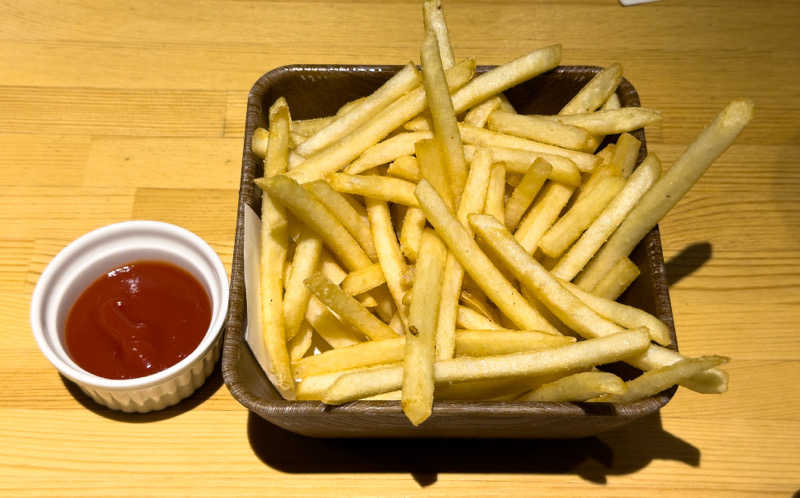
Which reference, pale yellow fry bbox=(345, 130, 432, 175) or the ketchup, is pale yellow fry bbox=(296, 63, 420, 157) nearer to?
pale yellow fry bbox=(345, 130, 432, 175)

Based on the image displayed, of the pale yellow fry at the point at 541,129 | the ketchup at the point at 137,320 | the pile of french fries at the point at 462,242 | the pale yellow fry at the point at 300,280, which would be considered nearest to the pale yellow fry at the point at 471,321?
the pile of french fries at the point at 462,242

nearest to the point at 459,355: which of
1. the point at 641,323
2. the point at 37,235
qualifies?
the point at 641,323

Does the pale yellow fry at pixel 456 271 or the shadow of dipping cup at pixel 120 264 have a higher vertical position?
the pale yellow fry at pixel 456 271

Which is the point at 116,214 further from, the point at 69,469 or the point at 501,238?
the point at 501,238

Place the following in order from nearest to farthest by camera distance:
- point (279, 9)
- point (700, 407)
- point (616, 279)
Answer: point (616, 279) → point (700, 407) → point (279, 9)

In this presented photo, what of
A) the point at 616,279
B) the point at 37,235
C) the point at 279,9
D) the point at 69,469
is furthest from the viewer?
the point at 279,9

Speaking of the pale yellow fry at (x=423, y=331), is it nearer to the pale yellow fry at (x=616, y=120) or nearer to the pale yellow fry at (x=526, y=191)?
the pale yellow fry at (x=526, y=191)

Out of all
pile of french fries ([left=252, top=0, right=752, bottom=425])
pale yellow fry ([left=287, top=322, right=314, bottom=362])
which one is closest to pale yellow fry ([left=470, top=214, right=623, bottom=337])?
pile of french fries ([left=252, top=0, right=752, bottom=425])
